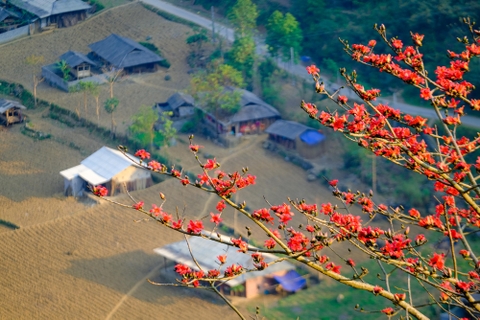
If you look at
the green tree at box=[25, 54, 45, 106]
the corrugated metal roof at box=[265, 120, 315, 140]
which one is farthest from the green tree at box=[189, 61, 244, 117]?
the green tree at box=[25, 54, 45, 106]

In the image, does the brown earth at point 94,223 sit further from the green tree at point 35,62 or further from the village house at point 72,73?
the green tree at point 35,62

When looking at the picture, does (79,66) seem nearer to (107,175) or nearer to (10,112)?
(10,112)

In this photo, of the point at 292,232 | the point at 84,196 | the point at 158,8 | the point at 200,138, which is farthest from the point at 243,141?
the point at 292,232

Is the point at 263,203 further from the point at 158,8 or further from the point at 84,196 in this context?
the point at 158,8

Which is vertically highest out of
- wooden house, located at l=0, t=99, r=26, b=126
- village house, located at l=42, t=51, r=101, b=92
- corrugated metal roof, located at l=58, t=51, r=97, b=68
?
corrugated metal roof, located at l=58, t=51, r=97, b=68

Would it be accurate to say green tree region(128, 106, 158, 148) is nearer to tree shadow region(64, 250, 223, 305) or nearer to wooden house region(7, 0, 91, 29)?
tree shadow region(64, 250, 223, 305)

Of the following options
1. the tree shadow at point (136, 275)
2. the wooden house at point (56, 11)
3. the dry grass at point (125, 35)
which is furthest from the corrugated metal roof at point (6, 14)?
the tree shadow at point (136, 275)
